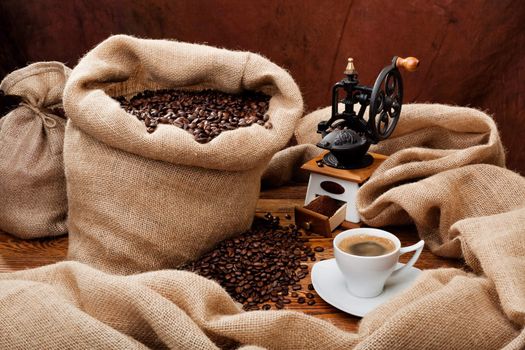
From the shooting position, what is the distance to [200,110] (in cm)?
152

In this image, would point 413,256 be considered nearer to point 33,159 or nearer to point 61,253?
point 61,253

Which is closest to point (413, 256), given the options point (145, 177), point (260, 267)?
point (260, 267)

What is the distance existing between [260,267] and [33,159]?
2.13 feet

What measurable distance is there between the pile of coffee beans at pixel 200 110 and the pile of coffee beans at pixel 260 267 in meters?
0.28

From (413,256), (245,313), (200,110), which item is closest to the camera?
(245,313)

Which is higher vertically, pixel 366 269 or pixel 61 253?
pixel 366 269

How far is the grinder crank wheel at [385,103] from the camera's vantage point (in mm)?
1536

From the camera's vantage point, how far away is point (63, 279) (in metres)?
1.22

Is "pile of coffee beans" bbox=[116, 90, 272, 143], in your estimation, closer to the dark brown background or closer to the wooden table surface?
the wooden table surface

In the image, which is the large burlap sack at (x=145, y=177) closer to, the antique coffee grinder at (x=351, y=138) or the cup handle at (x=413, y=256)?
the antique coffee grinder at (x=351, y=138)

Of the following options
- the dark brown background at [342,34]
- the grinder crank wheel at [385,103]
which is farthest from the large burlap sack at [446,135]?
the dark brown background at [342,34]

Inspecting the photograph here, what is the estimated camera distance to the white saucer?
51.7 inches

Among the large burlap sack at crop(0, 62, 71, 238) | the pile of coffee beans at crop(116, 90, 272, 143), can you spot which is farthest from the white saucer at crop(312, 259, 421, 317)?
the large burlap sack at crop(0, 62, 71, 238)

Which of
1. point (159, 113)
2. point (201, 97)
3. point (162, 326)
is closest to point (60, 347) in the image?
point (162, 326)
